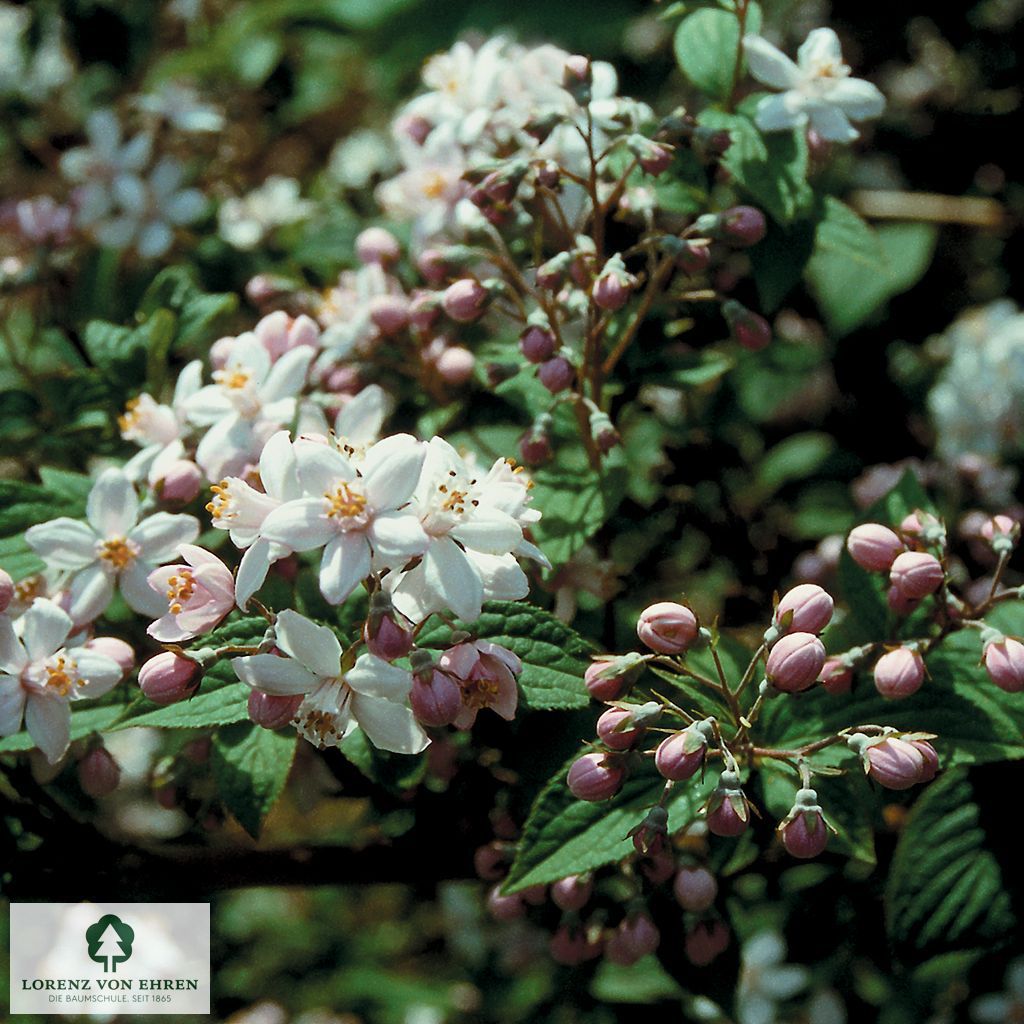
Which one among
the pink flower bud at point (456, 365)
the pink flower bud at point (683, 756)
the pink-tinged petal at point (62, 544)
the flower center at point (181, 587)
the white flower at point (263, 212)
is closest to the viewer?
the pink flower bud at point (683, 756)

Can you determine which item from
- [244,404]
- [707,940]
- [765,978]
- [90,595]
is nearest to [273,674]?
[90,595]

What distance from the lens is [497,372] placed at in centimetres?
160

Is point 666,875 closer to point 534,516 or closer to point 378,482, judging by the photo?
point 534,516

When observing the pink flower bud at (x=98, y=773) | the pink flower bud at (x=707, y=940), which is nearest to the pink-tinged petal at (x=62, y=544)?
the pink flower bud at (x=98, y=773)

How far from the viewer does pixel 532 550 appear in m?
1.30

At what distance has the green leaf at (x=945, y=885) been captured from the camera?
159 centimetres

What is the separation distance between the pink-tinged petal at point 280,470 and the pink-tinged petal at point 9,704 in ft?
1.39

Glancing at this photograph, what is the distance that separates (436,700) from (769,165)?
3.19ft

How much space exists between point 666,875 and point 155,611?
770 millimetres

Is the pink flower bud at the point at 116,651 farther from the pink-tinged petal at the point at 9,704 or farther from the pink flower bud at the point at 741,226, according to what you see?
the pink flower bud at the point at 741,226

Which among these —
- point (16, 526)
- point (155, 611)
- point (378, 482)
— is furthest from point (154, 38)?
point (378, 482)

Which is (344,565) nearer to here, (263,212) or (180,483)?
(180,483)

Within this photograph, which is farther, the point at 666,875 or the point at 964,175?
the point at 964,175

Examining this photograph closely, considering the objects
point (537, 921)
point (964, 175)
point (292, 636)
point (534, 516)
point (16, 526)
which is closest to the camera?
point (292, 636)
